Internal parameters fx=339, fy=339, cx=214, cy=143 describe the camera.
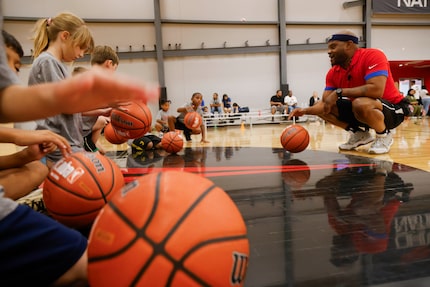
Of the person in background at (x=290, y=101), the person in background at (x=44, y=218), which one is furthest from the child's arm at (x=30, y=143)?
the person in background at (x=290, y=101)

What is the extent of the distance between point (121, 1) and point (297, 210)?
9753mm

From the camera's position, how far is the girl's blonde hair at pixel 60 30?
2.15 meters

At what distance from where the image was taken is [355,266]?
1.23m

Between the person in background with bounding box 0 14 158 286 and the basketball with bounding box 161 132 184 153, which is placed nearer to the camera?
the person in background with bounding box 0 14 158 286

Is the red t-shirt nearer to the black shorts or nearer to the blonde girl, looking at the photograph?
the black shorts

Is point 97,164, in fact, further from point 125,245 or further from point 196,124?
point 196,124

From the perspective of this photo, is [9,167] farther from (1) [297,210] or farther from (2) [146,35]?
(2) [146,35]

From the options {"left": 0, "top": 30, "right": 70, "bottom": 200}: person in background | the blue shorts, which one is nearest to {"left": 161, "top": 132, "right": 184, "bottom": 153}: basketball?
{"left": 0, "top": 30, "right": 70, "bottom": 200}: person in background

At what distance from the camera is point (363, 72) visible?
12.5ft

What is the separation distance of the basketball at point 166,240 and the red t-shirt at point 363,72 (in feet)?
10.9

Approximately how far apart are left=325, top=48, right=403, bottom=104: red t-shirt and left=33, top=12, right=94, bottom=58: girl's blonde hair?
289cm

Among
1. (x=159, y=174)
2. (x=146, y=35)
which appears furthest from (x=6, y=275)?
(x=146, y=35)

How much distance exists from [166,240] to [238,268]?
8.3 inches

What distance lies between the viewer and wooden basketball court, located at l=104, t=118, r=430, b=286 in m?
1.20
